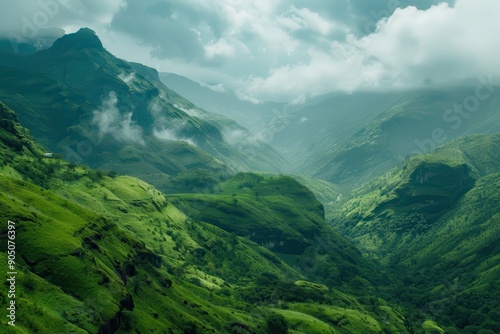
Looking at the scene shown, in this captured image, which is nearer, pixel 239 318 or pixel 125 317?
pixel 125 317

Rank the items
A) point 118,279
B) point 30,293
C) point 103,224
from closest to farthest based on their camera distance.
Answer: point 30,293 → point 118,279 → point 103,224

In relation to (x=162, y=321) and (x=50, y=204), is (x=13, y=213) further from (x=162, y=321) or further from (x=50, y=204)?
(x=162, y=321)

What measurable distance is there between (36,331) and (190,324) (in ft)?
196

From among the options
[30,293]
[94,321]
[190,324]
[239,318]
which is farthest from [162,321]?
[239,318]

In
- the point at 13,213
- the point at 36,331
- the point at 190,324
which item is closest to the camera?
the point at 36,331

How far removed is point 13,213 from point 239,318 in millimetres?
106488

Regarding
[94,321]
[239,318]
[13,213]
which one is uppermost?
[13,213]

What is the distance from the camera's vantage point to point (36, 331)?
81.2 meters

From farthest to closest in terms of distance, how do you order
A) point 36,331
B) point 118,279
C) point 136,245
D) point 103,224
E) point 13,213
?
1. point 136,245
2. point 103,224
3. point 118,279
4. point 13,213
5. point 36,331

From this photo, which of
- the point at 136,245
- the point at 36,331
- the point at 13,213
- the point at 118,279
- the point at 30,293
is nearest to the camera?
the point at 36,331

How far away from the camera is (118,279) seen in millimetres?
120938

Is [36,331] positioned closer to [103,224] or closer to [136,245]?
[103,224]

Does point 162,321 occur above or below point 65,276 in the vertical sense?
below

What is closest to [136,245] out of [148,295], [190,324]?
[148,295]
